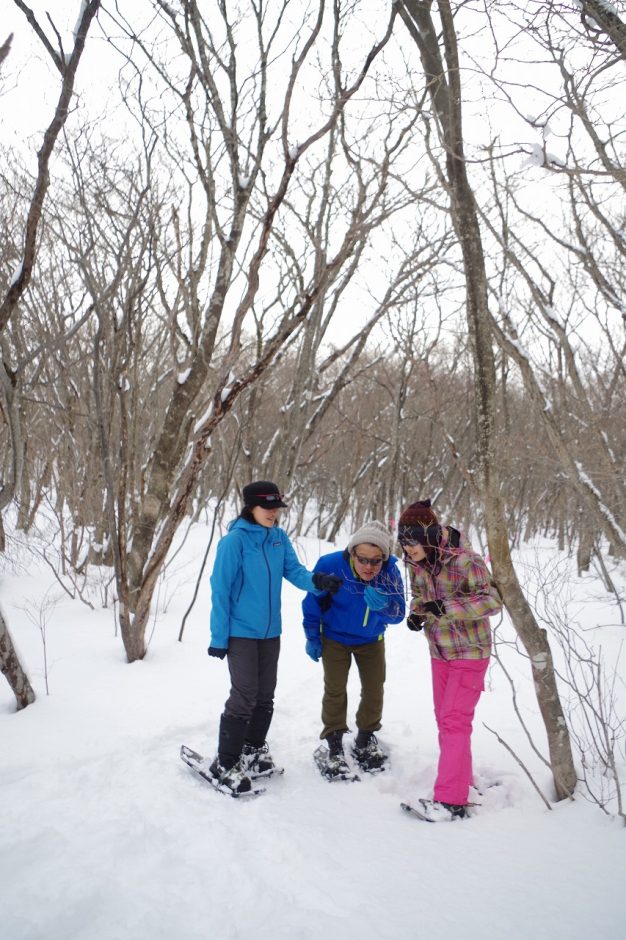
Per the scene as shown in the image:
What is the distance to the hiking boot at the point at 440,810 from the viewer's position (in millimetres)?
2529

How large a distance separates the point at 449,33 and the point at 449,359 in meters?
13.5

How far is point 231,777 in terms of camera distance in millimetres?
2727

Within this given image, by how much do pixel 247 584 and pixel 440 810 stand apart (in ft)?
4.64

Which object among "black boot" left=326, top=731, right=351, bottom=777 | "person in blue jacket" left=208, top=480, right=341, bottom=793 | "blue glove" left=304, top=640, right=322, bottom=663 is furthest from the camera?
"blue glove" left=304, top=640, right=322, bottom=663

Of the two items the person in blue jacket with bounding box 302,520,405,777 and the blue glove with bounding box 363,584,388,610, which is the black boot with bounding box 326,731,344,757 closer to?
the person in blue jacket with bounding box 302,520,405,777

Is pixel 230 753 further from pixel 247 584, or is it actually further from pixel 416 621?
pixel 416 621

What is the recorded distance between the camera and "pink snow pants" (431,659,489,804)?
2604mm

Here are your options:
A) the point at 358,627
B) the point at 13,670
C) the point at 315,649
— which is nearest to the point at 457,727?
the point at 358,627

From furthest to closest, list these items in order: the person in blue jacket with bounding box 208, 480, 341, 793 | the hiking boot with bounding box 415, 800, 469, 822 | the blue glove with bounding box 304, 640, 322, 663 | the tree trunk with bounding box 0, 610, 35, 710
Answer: the tree trunk with bounding box 0, 610, 35, 710, the blue glove with bounding box 304, 640, 322, 663, the person in blue jacket with bounding box 208, 480, 341, 793, the hiking boot with bounding box 415, 800, 469, 822

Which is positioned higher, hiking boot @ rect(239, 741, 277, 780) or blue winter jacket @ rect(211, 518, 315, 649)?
blue winter jacket @ rect(211, 518, 315, 649)

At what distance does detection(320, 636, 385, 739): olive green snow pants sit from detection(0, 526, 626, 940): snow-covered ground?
0.27 meters

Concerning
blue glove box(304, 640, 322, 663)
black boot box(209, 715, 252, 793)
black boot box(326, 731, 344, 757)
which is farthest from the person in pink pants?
black boot box(209, 715, 252, 793)

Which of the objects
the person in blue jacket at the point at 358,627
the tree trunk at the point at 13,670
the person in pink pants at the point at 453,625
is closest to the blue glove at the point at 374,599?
the person in blue jacket at the point at 358,627

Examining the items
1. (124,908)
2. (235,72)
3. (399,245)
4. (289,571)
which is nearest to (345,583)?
(289,571)
